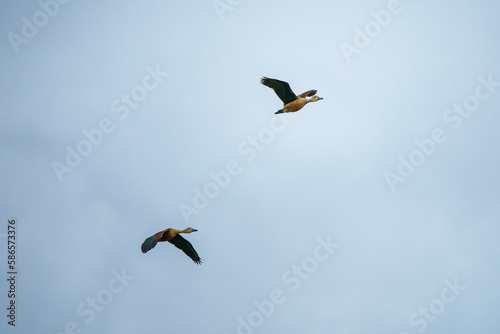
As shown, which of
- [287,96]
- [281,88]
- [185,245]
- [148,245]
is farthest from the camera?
[185,245]

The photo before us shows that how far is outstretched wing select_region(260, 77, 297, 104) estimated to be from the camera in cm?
2958

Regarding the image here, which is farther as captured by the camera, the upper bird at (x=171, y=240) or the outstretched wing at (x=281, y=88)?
the outstretched wing at (x=281, y=88)

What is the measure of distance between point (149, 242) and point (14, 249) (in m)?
12.5

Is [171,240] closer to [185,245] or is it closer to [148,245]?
[185,245]

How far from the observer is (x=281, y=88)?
1171 inches

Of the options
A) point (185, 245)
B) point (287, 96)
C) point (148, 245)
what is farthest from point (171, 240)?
point (287, 96)

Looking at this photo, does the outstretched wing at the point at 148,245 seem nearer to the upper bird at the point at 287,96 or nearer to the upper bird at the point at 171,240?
the upper bird at the point at 171,240

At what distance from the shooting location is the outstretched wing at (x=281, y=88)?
29.6 metres

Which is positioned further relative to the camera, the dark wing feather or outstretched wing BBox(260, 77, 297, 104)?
the dark wing feather

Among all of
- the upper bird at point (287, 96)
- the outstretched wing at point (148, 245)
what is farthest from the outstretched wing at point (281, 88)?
the outstretched wing at point (148, 245)

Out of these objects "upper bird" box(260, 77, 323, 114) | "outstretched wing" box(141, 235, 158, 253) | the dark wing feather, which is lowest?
the dark wing feather

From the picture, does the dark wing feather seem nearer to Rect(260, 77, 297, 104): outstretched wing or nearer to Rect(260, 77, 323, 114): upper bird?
Rect(260, 77, 323, 114): upper bird

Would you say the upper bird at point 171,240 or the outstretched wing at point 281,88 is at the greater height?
the outstretched wing at point 281,88

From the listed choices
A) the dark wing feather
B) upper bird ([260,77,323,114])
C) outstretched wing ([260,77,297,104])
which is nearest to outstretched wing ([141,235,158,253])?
the dark wing feather
